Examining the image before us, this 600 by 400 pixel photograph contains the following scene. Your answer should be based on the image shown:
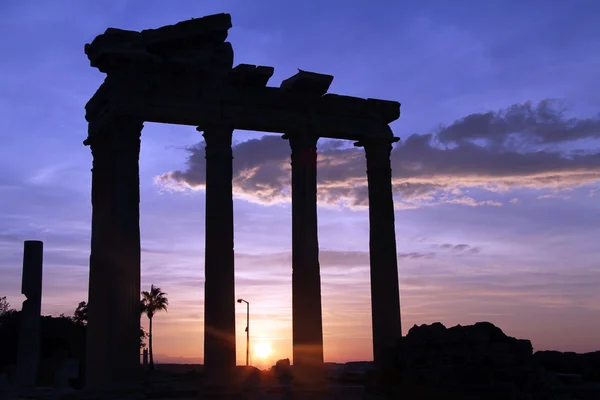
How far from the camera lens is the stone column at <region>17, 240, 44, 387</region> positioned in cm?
4344

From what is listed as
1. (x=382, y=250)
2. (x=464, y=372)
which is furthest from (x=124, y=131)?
(x=464, y=372)

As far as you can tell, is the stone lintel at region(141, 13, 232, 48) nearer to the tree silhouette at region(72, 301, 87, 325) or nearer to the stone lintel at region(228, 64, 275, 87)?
the stone lintel at region(228, 64, 275, 87)

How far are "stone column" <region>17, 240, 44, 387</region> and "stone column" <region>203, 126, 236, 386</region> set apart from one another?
16.0m

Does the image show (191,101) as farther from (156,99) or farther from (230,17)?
(230,17)

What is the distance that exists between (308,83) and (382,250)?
8397 millimetres

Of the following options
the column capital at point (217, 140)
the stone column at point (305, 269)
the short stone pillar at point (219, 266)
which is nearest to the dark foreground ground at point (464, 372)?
the short stone pillar at point (219, 266)

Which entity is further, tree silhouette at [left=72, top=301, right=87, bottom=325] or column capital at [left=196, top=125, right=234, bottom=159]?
tree silhouette at [left=72, top=301, right=87, bottom=325]

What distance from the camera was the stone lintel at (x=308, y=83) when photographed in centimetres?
3472

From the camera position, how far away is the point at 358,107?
36.8 m

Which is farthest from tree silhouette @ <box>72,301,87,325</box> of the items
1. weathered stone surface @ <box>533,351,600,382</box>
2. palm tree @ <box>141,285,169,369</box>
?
weathered stone surface @ <box>533,351,600,382</box>

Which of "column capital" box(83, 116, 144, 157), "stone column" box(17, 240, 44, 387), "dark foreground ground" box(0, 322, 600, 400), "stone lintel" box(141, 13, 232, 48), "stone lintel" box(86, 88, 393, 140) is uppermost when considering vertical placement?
"stone lintel" box(141, 13, 232, 48)

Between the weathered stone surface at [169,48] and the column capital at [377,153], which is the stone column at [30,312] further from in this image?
the column capital at [377,153]

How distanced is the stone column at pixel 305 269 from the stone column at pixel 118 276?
719 cm

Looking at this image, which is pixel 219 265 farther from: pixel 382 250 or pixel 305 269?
pixel 382 250
